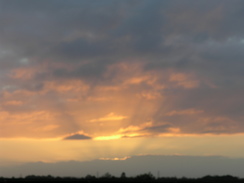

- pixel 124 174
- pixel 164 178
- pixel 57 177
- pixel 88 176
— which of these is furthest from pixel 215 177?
pixel 57 177

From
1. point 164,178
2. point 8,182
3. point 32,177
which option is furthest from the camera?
point 32,177

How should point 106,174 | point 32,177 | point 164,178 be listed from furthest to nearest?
point 32,177 < point 106,174 < point 164,178

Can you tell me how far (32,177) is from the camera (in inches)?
3410

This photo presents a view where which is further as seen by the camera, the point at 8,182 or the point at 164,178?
the point at 164,178

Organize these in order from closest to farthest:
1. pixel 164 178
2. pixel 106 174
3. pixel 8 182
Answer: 1. pixel 8 182
2. pixel 164 178
3. pixel 106 174

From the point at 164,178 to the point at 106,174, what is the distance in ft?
41.1

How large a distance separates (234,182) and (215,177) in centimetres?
1667

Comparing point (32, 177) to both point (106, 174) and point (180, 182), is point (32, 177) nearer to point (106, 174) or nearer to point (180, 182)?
point (106, 174)

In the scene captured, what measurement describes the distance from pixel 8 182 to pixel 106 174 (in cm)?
2353

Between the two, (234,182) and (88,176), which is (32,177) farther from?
(234,182)

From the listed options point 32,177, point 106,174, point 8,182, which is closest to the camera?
point 8,182

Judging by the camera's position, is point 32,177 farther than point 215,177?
Yes

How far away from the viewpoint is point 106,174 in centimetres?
8019

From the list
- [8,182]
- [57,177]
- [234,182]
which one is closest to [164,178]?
[234,182]
